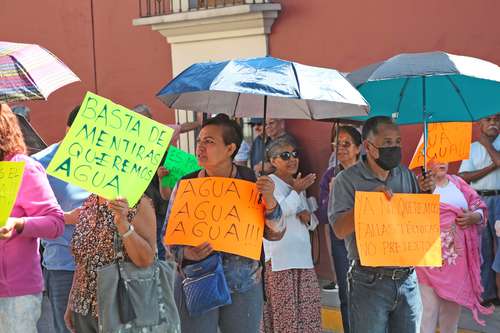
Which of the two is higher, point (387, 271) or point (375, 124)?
point (375, 124)

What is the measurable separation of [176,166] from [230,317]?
7.10 ft

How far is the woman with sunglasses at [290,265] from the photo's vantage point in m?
6.99

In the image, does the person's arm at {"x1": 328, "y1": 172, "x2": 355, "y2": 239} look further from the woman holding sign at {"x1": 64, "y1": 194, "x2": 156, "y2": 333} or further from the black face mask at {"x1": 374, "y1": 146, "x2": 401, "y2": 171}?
the woman holding sign at {"x1": 64, "y1": 194, "x2": 156, "y2": 333}

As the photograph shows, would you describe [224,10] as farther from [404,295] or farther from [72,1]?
[404,295]

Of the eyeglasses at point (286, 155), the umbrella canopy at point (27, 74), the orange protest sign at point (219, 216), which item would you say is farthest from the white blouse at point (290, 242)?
the umbrella canopy at point (27, 74)

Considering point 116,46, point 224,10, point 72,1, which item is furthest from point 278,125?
point 72,1

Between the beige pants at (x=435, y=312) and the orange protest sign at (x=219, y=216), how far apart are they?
7.57 ft

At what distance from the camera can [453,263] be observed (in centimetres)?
670

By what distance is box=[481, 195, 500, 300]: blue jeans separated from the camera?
312 inches

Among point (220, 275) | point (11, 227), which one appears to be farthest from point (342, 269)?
point (11, 227)

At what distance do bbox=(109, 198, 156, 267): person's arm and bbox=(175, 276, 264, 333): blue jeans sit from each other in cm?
64

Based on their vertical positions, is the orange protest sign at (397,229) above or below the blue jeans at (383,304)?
above

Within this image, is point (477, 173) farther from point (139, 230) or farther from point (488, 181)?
point (139, 230)

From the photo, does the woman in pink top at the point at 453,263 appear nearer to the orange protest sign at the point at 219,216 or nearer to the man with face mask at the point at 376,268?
the man with face mask at the point at 376,268
